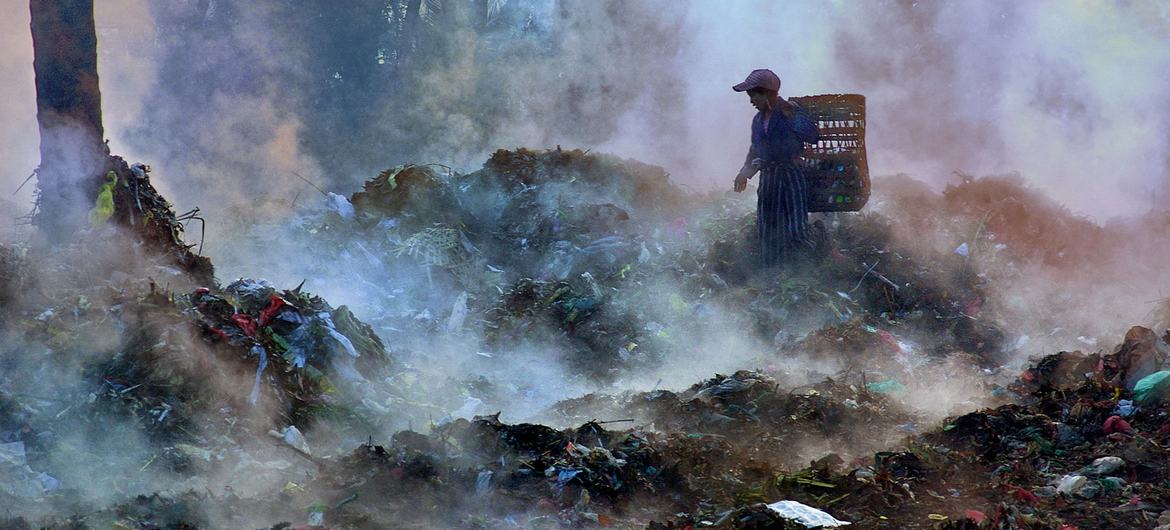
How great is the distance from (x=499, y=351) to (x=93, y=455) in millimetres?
2903

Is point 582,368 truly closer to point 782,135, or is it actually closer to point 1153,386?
point 782,135

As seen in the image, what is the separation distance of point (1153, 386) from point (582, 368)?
3.30m

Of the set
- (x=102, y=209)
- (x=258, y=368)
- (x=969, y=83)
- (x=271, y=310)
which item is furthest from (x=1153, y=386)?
(x=969, y=83)

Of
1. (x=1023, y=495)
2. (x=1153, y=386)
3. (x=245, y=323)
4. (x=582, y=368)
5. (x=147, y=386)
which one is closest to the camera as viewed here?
(x=1023, y=495)

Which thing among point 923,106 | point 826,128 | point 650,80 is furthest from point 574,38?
point 826,128

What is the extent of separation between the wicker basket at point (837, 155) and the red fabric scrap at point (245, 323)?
4.22 meters

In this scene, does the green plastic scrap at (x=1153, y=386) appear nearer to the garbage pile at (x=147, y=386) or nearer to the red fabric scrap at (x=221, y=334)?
the garbage pile at (x=147, y=386)

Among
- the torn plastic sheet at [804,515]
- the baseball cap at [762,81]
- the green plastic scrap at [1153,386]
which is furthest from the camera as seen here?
the baseball cap at [762,81]

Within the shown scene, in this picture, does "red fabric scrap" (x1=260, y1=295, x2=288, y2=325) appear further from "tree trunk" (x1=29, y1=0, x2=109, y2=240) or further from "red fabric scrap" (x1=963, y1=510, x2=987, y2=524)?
"red fabric scrap" (x1=963, y1=510, x2=987, y2=524)

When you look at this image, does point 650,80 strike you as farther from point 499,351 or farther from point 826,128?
point 499,351

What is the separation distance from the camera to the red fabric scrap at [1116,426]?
5016mm

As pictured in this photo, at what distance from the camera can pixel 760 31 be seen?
11.6m

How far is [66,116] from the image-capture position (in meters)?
5.97

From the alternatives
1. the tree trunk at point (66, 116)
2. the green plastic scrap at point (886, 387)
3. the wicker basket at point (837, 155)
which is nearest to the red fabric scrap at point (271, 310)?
the tree trunk at point (66, 116)
